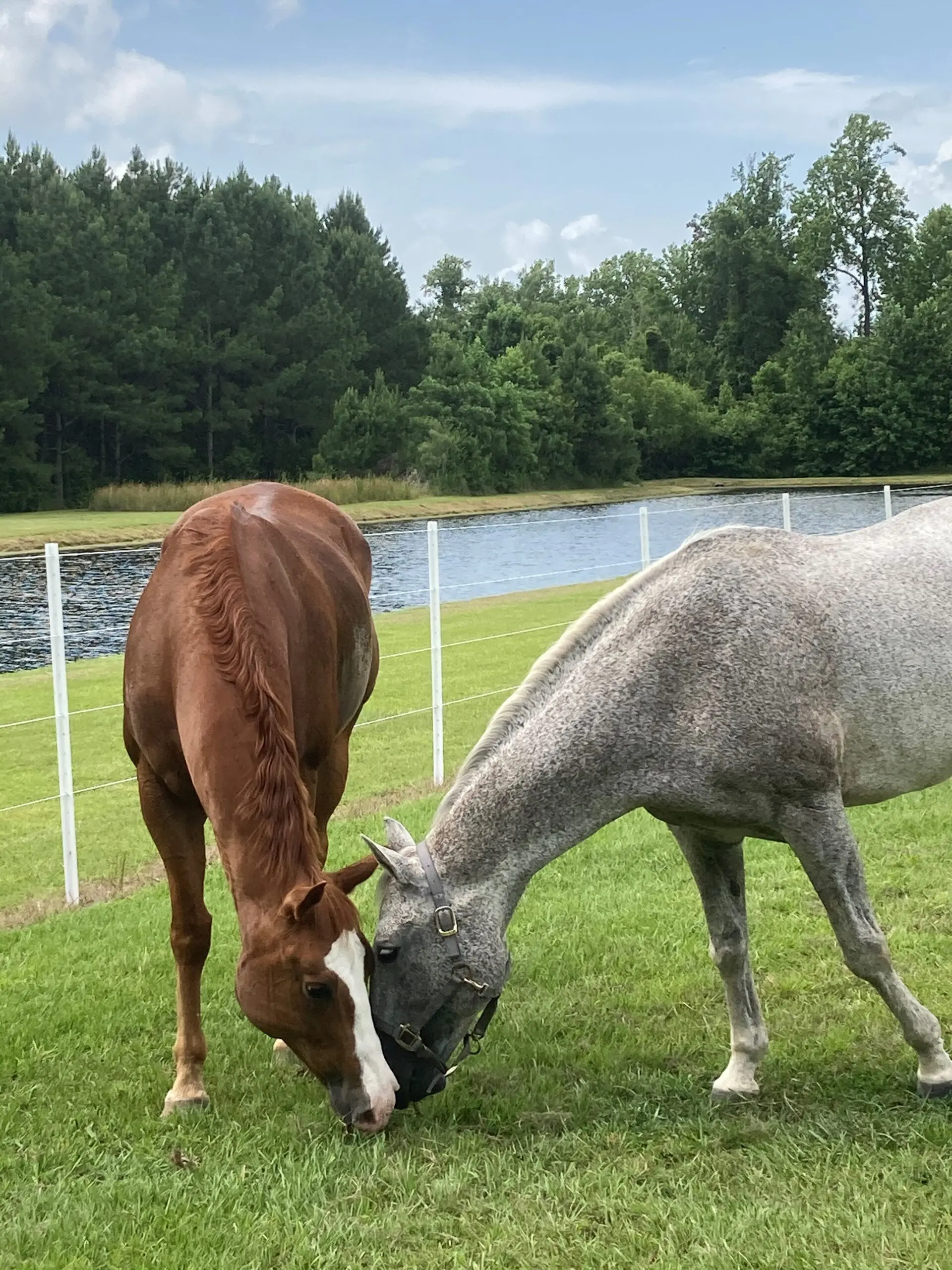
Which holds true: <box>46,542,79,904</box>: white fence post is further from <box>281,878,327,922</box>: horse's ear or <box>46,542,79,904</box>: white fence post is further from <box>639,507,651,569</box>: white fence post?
<box>639,507,651,569</box>: white fence post

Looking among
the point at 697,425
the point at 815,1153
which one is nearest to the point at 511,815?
the point at 815,1153

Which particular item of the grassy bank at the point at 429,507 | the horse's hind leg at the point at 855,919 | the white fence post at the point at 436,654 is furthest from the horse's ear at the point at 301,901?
the grassy bank at the point at 429,507

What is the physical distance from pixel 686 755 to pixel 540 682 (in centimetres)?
47

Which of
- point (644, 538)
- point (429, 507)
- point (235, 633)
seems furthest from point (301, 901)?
point (429, 507)

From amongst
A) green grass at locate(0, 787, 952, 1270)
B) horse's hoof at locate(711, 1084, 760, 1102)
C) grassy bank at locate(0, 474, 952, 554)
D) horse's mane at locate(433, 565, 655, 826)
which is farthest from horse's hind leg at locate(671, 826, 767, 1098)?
grassy bank at locate(0, 474, 952, 554)

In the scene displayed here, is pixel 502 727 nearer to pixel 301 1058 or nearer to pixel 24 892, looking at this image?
pixel 301 1058

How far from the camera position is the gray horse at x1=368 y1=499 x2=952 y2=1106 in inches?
122

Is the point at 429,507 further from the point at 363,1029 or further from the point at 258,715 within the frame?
the point at 363,1029

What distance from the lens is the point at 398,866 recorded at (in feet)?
10.1

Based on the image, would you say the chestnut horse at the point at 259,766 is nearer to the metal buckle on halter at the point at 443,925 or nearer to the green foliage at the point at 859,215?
the metal buckle on halter at the point at 443,925

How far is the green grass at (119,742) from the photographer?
24.1ft

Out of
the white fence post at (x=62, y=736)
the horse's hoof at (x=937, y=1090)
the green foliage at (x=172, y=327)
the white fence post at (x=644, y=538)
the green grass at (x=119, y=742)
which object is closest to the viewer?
the horse's hoof at (x=937, y=1090)

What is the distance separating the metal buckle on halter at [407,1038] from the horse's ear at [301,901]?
1.53 feet

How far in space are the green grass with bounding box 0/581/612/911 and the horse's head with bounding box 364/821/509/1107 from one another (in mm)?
3964
